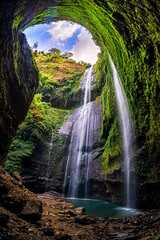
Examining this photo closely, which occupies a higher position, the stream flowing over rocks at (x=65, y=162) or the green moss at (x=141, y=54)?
the green moss at (x=141, y=54)

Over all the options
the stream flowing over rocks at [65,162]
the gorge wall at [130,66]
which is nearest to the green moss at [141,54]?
the gorge wall at [130,66]

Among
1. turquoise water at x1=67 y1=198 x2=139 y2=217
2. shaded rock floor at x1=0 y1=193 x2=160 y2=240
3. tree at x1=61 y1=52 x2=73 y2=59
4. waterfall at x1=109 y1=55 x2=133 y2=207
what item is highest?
tree at x1=61 y1=52 x2=73 y2=59

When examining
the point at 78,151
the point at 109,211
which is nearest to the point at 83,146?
the point at 78,151

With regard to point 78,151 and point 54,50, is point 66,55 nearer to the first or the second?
point 54,50

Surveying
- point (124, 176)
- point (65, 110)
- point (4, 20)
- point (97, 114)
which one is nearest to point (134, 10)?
point (4, 20)

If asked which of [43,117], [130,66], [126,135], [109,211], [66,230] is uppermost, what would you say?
[130,66]

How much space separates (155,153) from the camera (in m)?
5.39

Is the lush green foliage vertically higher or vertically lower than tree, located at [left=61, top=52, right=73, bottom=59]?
lower

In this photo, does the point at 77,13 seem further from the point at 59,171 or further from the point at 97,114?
the point at 59,171

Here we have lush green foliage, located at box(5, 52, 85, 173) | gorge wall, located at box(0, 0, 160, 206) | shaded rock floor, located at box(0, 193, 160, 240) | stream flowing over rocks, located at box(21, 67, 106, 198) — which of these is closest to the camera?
shaded rock floor, located at box(0, 193, 160, 240)

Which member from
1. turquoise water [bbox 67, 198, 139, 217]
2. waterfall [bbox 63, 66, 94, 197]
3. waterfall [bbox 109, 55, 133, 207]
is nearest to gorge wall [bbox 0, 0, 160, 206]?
waterfall [bbox 109, 55, 133, 207]

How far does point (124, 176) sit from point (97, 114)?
8600mm

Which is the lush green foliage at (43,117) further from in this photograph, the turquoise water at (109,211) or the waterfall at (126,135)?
the waterfall at (126,135)

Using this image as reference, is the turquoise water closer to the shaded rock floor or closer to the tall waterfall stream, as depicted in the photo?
the tall waterfall stream
